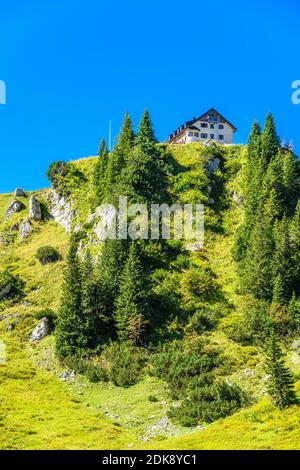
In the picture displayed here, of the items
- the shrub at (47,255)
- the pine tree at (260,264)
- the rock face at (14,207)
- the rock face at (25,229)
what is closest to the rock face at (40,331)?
the shrub at (47,255)

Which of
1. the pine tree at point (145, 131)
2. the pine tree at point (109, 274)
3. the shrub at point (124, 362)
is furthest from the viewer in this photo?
the pine tree at point (145, 131)

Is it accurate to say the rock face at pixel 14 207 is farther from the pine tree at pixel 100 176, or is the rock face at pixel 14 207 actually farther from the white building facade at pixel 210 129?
the white building facade at pixel 210 129

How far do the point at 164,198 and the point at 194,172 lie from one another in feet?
33.8

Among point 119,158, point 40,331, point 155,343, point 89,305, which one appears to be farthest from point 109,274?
point 119,158

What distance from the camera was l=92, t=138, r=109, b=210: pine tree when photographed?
3681 inches

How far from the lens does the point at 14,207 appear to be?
109m

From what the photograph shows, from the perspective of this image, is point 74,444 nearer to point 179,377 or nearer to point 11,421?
point 11,421

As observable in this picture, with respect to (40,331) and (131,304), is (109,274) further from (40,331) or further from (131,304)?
(40,331)

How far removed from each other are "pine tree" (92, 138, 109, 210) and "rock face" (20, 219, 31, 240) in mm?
14299

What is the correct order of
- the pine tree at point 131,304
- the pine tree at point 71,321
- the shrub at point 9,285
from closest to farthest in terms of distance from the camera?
the pine tree at point 71,321
the pine tree at point 131,304
the shrub at point 9,285

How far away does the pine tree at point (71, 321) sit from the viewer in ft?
203

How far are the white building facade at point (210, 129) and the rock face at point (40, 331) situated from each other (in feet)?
191

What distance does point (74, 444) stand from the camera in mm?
40469

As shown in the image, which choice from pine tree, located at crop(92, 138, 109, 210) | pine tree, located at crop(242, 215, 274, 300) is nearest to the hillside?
pine tree, located at crop(242, 215, 274, 300)
